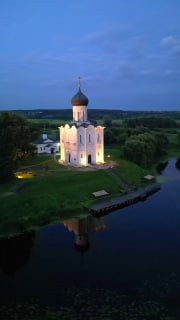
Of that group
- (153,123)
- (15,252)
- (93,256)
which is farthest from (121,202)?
(153,123)

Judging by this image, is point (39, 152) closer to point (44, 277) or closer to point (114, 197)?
point (114, 197)

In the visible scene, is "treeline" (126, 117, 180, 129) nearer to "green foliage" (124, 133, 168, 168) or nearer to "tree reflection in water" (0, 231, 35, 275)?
"green foliage" (124, 133, 168, 168)

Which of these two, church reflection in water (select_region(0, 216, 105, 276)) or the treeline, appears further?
the treeline

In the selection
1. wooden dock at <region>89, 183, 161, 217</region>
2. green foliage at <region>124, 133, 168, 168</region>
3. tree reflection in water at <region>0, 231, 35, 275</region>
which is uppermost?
green foliage at <region>124, 133, 168, 168</region>

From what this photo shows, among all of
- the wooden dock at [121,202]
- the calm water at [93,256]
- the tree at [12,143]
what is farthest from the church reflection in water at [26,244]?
the tree at [12,143]

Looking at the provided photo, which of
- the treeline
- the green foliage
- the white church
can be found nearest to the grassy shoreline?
the white church

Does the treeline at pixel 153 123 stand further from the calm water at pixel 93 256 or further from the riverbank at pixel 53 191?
the calm water at pixel 93 256

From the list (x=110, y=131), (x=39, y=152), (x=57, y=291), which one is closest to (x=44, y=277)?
(x=57, y=291)
